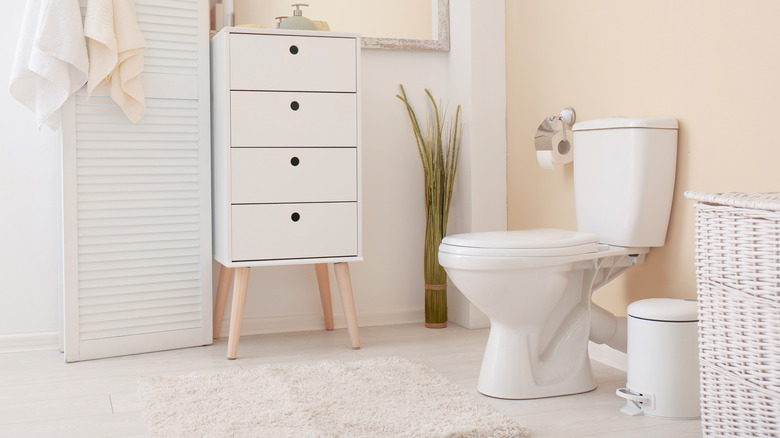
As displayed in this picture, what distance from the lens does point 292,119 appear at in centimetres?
232

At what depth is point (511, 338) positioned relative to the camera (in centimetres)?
192

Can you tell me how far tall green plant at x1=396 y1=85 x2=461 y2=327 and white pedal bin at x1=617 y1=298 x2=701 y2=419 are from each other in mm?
1071

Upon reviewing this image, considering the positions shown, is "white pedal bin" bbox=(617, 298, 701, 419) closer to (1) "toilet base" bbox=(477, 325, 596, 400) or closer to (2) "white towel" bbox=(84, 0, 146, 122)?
(1) "toilet base" bbox=(477, 325, 596, 400)

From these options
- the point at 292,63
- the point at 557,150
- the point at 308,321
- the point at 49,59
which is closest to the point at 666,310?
the point at 557,150

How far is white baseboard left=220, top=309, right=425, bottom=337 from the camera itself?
105 inches

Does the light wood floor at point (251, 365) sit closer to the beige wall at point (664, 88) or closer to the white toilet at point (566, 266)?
the white toilet at point (566, 266)

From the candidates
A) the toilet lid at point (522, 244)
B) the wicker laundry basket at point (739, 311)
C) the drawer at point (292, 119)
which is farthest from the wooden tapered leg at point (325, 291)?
the wicker laundry basket at point (739, 311)

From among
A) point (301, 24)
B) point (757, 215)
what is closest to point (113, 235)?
point (301, 24)

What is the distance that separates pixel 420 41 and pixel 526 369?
→ 140 centimetres

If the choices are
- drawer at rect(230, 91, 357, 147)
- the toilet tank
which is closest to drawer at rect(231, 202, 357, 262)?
drawer at rect(230, 91, 357, 147)

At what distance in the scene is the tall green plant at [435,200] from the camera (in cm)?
274

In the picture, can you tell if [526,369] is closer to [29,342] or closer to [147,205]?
[147,205]

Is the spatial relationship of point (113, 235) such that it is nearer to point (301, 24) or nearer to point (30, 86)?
point (30, 86)

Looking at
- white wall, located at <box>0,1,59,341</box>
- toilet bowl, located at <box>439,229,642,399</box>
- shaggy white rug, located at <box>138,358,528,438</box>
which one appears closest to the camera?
shaggy white rug, located at <box>138,358,528,438</box>
